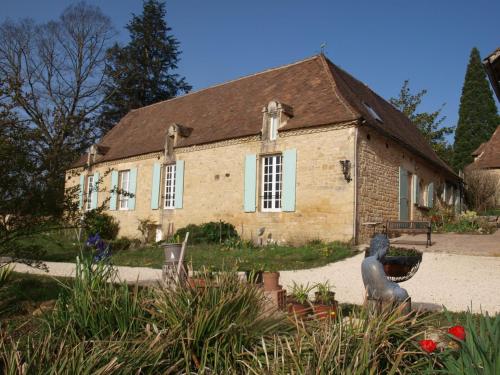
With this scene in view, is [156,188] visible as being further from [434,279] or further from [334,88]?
[434,279]

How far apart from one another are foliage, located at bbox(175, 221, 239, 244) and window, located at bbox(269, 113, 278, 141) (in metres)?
3.12

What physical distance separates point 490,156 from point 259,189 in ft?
56.3

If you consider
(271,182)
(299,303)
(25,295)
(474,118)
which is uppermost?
(474,118)

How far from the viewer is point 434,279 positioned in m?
7.87

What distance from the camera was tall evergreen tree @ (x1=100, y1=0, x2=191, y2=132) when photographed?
30.7 m

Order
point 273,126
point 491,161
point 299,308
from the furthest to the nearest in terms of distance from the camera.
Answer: point 491,161 → point 273,126 → point 299,308

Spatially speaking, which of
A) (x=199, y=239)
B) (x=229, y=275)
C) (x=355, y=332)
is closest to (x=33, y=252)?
(x=229, y=275)

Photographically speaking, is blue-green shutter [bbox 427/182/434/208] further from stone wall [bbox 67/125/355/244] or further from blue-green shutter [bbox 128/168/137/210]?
blue-green shutter [bbox 128/168/137/210]

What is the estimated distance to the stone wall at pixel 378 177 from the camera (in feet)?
41.1

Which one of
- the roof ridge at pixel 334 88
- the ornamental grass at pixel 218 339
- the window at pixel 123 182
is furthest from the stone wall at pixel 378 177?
the window at pixel 123 182

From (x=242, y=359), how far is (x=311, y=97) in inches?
488

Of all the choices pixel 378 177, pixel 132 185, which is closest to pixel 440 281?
pixel 378 177

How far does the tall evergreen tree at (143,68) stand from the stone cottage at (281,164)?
39.8 ft

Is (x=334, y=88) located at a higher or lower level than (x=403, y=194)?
higher
